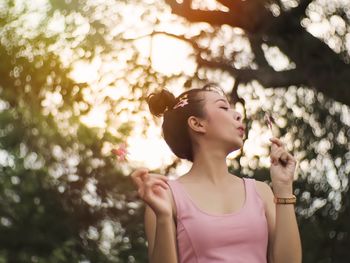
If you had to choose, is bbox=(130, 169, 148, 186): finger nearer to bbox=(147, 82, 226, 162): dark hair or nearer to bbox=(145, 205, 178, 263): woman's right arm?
bbox=(145, 205, 178, 263): woman's right arm

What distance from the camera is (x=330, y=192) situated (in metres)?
10.6

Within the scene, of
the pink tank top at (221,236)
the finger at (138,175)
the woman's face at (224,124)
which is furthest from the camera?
the woman's face at (224,124)

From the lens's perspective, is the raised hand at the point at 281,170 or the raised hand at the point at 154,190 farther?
the raised hand at the point at 281,170

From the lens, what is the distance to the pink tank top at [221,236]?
11.9 ft

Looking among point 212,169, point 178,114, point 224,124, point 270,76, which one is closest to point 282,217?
point 212,169

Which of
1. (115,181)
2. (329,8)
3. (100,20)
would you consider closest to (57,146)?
(115,181)

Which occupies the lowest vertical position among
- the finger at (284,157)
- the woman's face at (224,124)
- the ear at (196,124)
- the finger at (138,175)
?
the ear at (196,124)

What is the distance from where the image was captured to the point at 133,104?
10422 millimetres

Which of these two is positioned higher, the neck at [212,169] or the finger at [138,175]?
the finger at [138,175]

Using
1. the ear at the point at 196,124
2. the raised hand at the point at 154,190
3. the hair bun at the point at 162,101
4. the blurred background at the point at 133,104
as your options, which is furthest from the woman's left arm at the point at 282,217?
the blurred background at the point at 133,104

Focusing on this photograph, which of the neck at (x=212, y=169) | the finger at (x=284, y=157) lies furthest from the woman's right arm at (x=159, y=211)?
the finger at (x=284, y=157)

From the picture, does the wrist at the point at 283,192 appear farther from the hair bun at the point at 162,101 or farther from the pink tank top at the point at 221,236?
the hair bun at the point at 162,101

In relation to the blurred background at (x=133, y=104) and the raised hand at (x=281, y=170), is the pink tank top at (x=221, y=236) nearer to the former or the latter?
the raised hand at (x=281, y=170)

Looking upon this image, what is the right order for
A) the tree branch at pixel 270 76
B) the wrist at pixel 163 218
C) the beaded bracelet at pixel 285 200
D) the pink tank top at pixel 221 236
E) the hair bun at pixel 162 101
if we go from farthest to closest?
the tree branch at pixel 270 76 < the hair bun at pixel 162 101 < the beaded bracelet at pixel 285 200 < the pink tank top at pixel 221 236 < the wrist at pixel 163 218
